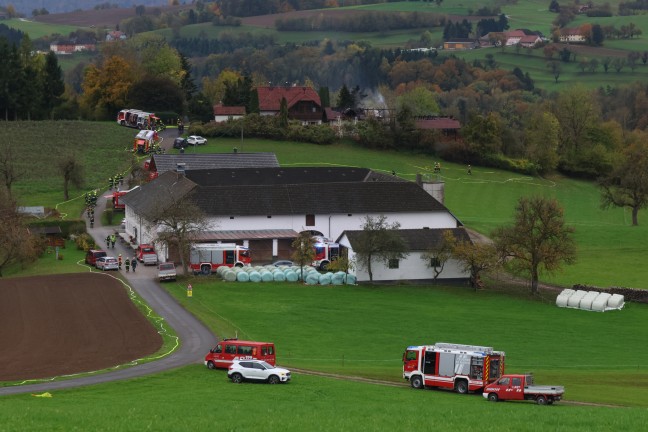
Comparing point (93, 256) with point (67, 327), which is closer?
point (67, 327)

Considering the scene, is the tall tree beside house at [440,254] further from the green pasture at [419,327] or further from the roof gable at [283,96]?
the roof gable at [283,96]

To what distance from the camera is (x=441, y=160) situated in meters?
136

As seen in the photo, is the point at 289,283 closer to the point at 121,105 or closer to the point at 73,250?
the point at 73,250

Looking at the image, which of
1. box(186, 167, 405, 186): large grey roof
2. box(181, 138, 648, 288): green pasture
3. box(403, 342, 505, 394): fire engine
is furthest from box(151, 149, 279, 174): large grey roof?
box(403, 342, 505, 394): fire engine

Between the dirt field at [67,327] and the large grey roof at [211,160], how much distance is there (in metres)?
32.9

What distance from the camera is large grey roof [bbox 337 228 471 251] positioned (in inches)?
3105

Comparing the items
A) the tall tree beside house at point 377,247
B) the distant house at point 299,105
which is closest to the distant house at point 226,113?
the distant house at point 299,105

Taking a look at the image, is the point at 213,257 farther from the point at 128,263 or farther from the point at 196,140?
the point at 196,140

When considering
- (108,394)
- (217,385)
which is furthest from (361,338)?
(108,394)

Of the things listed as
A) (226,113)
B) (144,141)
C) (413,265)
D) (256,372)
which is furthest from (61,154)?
(256,372)

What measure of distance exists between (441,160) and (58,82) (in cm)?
4744

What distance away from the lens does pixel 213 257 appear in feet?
254

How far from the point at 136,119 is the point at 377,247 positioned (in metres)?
68.4

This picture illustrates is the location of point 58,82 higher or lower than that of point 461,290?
higher
